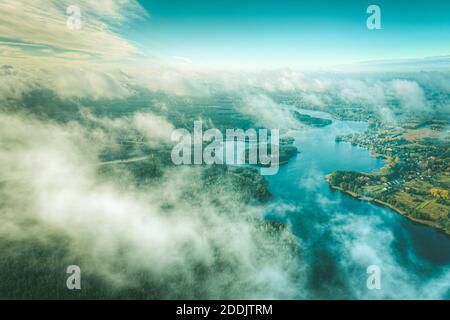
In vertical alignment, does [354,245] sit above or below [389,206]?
below

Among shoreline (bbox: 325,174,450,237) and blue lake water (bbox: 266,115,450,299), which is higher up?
shoreline (bbox: 325,174,450,237)

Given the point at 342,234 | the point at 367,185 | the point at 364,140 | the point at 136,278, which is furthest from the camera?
the point at 364,140

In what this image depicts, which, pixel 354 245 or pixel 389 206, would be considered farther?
pixel 389 206

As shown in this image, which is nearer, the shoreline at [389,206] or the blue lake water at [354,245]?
Answer: the blue lake water at [354,245]

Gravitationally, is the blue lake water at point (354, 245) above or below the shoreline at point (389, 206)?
below

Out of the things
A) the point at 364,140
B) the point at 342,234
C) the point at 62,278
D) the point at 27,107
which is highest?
the point at 27,107

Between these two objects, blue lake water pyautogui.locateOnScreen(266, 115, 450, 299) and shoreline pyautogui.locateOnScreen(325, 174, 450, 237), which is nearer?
blue lake water pyautogui.locateOnScreen(266, 115, 450, 299)
